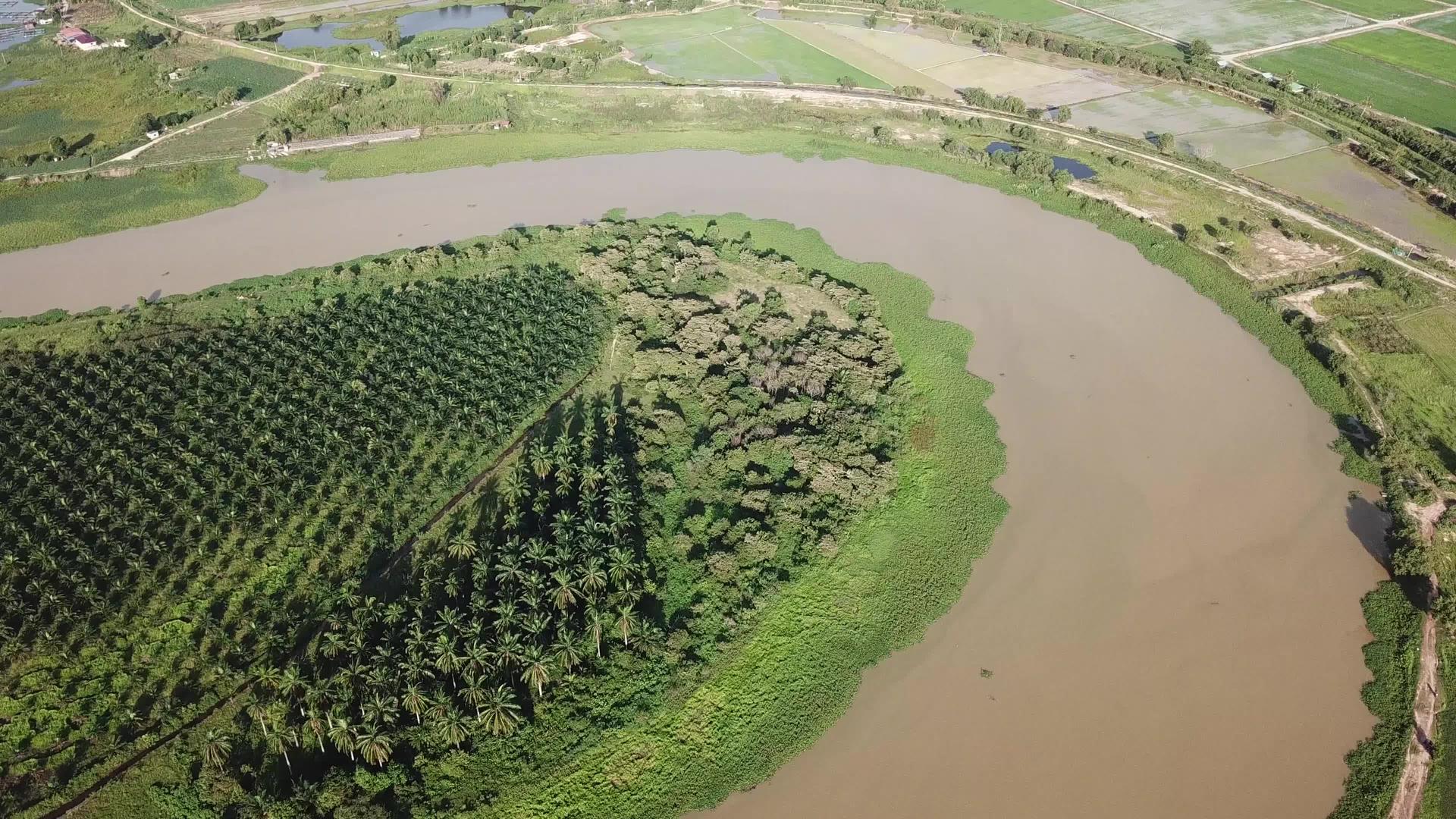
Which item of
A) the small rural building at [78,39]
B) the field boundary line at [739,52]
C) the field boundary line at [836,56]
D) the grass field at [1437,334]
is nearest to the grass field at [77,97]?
the small rural building at [78,39]

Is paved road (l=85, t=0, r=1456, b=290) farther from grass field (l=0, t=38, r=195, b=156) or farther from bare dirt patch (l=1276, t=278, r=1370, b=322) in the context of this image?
grass field (l=0, t=38, r=195, b=156)

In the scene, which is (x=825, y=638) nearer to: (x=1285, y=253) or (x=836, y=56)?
(x=1285, y=253)

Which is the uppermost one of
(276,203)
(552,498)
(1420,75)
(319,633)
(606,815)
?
(1420,75)

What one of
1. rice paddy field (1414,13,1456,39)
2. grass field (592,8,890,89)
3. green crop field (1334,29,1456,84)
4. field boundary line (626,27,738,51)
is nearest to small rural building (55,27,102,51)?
field boundary line (626,27,738,51)

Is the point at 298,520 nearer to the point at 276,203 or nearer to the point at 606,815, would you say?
the point at 606,815

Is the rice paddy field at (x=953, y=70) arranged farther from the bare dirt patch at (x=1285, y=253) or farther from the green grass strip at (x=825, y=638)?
the green grass strip at (x=825, y=638)

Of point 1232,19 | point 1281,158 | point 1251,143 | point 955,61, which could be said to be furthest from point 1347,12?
point 955,61

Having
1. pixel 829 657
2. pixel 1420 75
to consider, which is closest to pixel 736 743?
pixel 829 657

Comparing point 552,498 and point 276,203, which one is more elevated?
point 276,203
